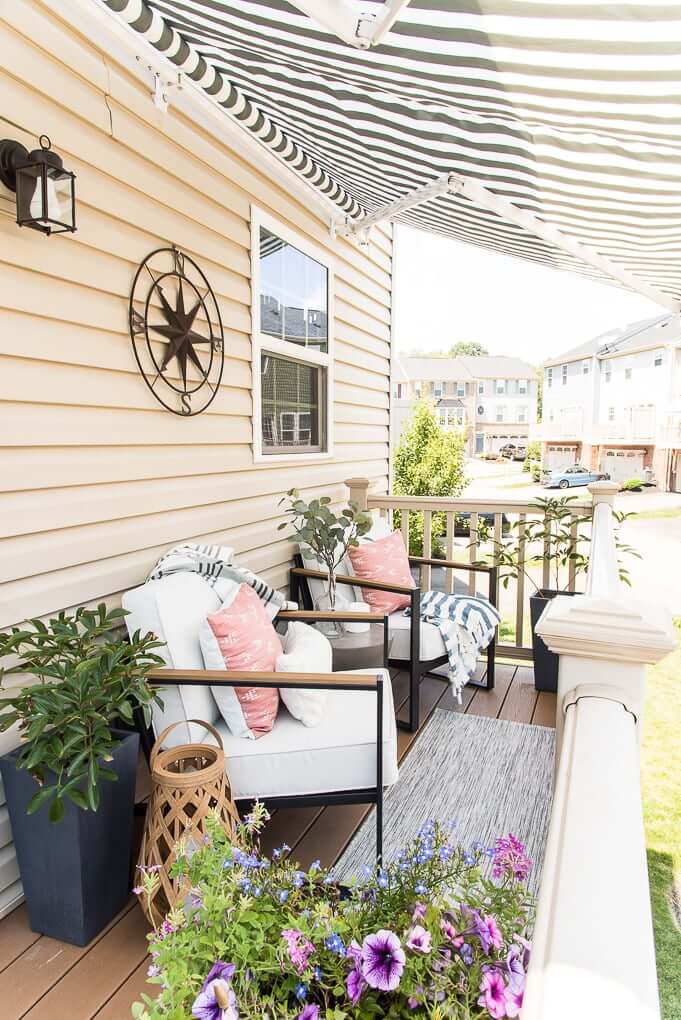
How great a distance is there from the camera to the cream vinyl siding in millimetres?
2104

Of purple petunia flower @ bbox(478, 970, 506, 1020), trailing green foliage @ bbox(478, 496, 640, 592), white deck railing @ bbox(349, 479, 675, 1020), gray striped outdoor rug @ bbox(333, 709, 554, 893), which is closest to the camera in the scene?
white deck railing @ bbox(349, 479, 675, 1020)

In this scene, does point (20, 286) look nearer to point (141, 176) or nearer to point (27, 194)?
point (27, 194)

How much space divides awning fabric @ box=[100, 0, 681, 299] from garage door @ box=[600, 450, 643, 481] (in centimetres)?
2489

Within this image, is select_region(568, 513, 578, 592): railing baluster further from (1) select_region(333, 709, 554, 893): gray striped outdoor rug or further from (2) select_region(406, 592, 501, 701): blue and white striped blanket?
(1) select_region(333, 709, 554, 893): gray striped outdoor rug

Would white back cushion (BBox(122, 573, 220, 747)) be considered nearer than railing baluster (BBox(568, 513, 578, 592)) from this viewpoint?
Yes

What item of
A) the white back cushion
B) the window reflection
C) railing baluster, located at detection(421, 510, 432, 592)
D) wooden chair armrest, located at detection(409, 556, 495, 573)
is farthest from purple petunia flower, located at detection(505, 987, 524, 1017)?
railing baluster, located at detection(421, 510, 432, 592)

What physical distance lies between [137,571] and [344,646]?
45.5 inches

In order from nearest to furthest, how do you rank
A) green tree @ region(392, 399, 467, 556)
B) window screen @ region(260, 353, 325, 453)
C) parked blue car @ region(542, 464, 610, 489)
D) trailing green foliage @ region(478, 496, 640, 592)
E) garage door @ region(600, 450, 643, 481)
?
window screen @ region(260, 353, 325, 453)
trailing green foliage @ region(478, 496, 640, 592)
green tree @ region(392, 399, 467, 556)
parked blue car @ region(542, 464, 610, 489)
garage door @ region(600, 450, 643, 481)

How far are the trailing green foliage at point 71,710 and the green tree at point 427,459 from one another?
977cm

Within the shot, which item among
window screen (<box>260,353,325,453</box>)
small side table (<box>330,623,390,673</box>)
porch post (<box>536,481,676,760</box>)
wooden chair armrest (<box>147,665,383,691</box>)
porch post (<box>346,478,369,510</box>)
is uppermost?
window screen (<box>260,353,325,453</box>)

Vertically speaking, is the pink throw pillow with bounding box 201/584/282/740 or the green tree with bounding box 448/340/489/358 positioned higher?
the green tree with bounding box 448/340/489/358

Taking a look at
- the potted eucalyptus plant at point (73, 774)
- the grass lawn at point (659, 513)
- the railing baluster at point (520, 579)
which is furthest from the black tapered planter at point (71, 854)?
the grass lawn at point (659, 513)

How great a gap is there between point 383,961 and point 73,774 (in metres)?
1.21

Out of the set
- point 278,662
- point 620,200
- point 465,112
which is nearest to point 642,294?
point 620,200
